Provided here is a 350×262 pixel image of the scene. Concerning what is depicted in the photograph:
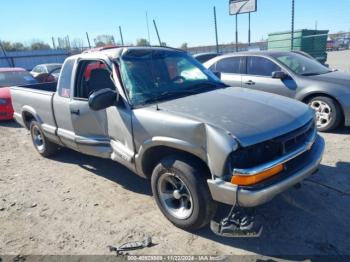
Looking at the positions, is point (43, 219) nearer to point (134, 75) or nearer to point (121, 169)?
point (121, 169)

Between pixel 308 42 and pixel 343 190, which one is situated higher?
pixel 308 42

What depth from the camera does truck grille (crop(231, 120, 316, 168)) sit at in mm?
2736

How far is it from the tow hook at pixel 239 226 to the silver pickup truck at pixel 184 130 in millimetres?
44

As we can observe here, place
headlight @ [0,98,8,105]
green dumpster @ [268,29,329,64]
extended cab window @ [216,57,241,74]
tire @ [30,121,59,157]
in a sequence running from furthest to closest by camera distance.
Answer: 1. green dumpster @ [268,29,329,64]
2. headlight @ [0,98,8,105]
3. extended cab window @ [216,57,241,74]
4. tire @ [30,121,59,157]

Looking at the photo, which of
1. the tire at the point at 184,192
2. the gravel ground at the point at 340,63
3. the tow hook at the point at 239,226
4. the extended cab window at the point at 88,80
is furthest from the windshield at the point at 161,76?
the gravel ground at the point at 340,63

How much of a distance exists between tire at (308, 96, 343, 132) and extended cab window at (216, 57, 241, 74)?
195 cm

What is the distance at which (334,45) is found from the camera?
137 feet

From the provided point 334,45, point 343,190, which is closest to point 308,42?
point 343,190

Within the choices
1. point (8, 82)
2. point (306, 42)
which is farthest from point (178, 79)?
point (306, 42)

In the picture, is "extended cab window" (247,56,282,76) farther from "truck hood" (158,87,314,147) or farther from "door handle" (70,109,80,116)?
"door handle" (70,109,80,116)

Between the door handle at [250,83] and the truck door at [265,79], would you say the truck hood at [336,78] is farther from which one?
the door handle at [250,83]

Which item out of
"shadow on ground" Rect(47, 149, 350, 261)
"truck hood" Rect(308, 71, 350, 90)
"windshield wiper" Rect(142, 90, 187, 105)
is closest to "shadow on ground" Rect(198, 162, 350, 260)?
"shadow on ground" Rect(47, 149, 350, 261)

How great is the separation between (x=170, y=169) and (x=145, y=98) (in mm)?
923

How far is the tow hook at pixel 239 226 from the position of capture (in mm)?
2801
